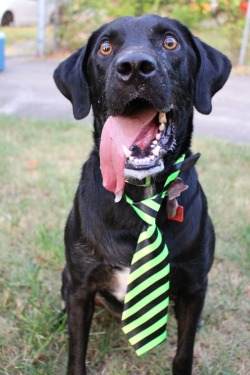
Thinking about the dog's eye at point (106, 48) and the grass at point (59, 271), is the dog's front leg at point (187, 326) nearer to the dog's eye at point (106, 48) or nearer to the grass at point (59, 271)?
the grass at point (59, 271)

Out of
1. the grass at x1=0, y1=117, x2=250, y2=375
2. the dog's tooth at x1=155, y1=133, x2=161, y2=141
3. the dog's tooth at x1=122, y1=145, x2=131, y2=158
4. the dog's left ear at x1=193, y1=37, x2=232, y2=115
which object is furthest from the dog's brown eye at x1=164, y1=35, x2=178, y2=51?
the grass at x1=0, y1=117, x2=250, y2=375

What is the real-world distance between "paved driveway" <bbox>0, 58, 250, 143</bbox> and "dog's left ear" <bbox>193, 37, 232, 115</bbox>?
12.7ft

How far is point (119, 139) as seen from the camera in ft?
6.39

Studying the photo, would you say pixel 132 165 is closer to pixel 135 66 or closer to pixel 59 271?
pixel 135 66

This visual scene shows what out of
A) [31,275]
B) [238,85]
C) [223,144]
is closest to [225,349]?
[31,275]

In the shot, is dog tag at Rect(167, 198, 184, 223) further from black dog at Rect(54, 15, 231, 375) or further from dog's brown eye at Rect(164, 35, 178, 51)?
dog's brown eye at Rect(164, 35, 178, 51)

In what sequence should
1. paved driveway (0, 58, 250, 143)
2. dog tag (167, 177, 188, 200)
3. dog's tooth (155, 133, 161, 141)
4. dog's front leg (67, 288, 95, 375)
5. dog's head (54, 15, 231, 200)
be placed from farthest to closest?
1. paved driveway (0, 58, 250, 143)
2. dog's front leg (67, 288, 95, 375)
3. dog tag (167, 177, 188, 200)
4. dog's tooth (155, 133, 161, 141)
5. dog's head (54, 15, 231, 200)

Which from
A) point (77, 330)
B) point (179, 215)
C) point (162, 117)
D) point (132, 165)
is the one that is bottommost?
point (77, 330)

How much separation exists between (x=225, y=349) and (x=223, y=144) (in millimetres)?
3258

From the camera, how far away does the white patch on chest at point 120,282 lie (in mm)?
2121

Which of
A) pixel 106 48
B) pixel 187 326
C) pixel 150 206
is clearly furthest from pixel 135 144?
pixel 187 326

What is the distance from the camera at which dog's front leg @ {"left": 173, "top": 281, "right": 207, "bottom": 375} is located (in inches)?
87.7

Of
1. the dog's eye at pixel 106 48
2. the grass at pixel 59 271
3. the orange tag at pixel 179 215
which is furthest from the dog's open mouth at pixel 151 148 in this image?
the grass at pixel 59 271

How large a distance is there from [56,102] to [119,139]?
5745 mm
